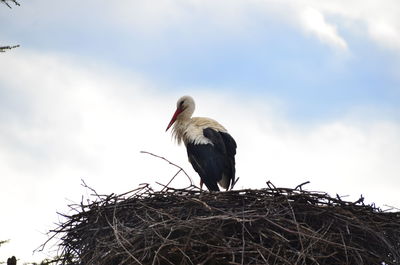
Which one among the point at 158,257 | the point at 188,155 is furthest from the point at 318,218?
the point at 188,155

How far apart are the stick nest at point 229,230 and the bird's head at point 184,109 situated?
2427 mm

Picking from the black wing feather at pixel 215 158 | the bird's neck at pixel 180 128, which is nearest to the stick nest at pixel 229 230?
the black wing feather at pixel 215 158

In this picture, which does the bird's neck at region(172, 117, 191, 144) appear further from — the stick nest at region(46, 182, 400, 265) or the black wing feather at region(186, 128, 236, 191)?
the stick nest at region(46, 182, 400, 265)

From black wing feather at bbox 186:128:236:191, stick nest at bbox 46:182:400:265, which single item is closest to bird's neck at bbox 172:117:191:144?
black wing feather at bbox 186:128:236:191

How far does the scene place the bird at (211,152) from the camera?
749 cm

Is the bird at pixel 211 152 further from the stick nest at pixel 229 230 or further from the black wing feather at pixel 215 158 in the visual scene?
the stick nest at pixel 229 230

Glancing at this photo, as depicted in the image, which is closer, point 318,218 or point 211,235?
point 211,235

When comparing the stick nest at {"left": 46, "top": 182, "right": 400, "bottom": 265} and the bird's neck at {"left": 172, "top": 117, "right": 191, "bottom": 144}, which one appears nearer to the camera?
the stick nest at {"left": 46, "top": 182, "right": 400, "bottom": 265}

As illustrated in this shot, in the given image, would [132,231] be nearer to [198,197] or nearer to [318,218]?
[198,197]

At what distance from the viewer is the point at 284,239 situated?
536 cm

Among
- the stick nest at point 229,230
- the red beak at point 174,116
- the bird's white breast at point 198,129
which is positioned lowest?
the stick nest at point 229,230

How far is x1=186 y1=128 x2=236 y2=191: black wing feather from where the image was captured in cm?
748

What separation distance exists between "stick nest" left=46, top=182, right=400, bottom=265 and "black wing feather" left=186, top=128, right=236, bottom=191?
1532 mm

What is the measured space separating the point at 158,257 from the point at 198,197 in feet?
2.06
